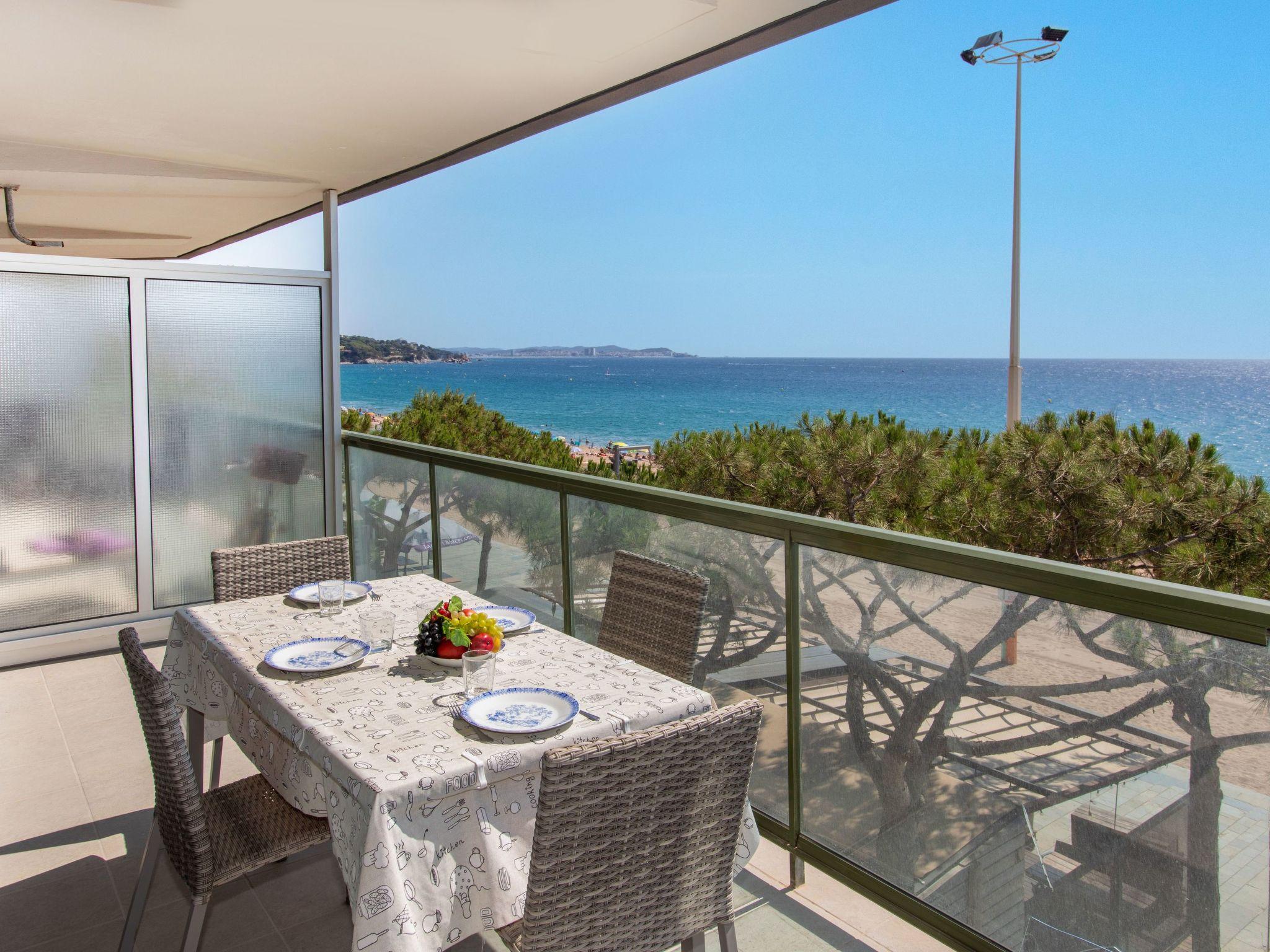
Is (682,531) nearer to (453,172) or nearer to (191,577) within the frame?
(191,577)

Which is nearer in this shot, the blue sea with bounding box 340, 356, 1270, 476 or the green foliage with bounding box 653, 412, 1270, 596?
the green foliage with bounding box 653, 412, 1270, 596

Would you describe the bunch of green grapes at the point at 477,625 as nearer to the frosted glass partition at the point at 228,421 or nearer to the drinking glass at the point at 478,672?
the drinking glass at the point at 478,672

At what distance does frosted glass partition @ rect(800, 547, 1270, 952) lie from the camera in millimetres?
1567

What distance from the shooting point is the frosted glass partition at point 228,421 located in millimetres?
4461

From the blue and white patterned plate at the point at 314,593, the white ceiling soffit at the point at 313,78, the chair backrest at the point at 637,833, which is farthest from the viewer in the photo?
the white ceiling soffit at the point at 313,78

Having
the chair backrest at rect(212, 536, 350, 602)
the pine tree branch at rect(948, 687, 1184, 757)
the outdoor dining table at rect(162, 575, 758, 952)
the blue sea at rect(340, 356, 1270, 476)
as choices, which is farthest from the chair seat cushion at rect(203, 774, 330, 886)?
the blue sea at rect(340, 356, 1270, 476)

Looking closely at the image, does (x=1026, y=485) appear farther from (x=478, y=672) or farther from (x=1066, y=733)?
(x=478, y=672)

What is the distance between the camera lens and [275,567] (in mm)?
2891

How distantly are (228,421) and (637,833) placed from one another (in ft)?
13.0

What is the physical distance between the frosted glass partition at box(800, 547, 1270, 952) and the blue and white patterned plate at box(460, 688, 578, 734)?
2.64 feet

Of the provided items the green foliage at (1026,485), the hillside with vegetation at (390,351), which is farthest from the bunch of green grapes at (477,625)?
the hillside with vegetation at (390,351)

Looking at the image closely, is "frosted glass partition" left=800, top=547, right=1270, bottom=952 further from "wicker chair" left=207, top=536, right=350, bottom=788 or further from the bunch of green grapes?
"wicker chair" left=207, top=536, right=350, bottom=788

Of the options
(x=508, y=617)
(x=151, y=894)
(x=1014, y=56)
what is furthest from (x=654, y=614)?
(x=1014, y=56)

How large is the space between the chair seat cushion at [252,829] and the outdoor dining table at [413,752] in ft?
0.33
